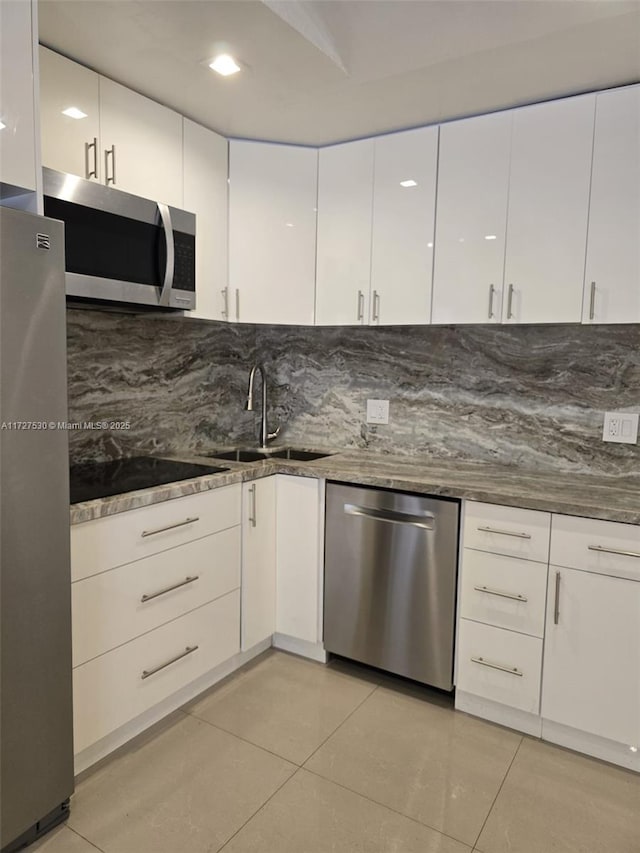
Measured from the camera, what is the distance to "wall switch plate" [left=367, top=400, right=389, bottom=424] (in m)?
2.78

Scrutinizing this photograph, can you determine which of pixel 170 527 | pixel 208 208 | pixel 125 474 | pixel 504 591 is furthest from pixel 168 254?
pixel 504 591

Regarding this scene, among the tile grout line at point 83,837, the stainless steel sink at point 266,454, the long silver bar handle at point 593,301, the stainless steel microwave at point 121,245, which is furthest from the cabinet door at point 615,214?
the tile grout line at point 83,837

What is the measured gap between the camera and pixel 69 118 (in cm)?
183

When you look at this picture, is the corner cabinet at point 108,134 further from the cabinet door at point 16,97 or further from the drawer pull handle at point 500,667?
the drawer pull handle at point 500,667

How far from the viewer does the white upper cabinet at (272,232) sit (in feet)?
8.32

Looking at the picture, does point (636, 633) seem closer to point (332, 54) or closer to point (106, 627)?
point (106, 627)

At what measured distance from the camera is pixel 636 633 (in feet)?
5.76

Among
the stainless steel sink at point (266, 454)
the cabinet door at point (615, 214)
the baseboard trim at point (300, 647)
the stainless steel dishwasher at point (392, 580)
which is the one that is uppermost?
the cabinet door at point (615, 214)

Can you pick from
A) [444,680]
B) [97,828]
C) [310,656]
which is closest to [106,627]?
[97,828]

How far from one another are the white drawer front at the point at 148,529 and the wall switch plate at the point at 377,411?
0.87 m

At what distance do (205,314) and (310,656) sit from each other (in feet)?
5.19

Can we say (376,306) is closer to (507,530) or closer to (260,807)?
(507,530)

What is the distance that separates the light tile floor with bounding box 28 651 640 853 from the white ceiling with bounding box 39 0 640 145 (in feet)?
7.43

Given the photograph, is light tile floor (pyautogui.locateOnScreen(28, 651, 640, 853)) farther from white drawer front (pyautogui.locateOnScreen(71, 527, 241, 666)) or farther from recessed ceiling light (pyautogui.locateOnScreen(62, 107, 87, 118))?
recessed ceiling light (pyautogui.locateOnScreen(62, 107, 87, 118))
